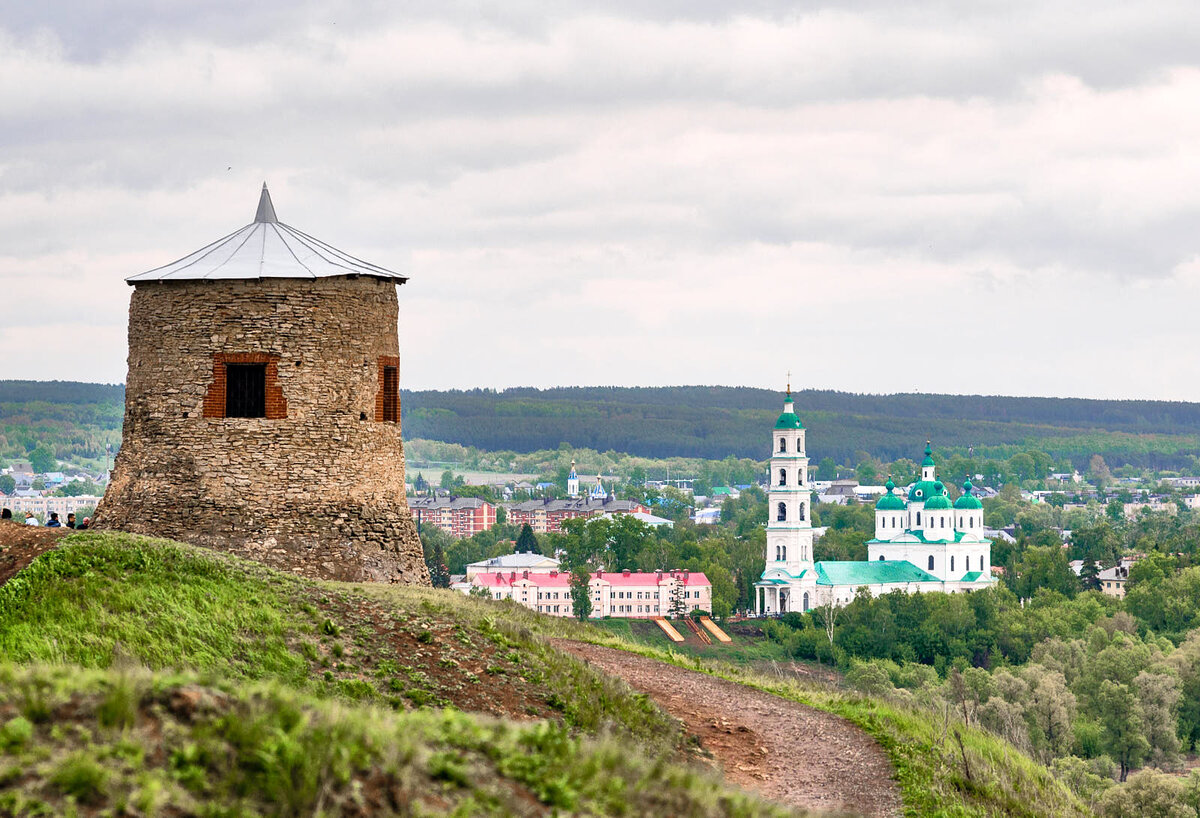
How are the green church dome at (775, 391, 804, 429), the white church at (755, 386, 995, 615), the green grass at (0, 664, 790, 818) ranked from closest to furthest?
1. the green grass at (0, 664, 790, 818)
2. the white church at (755, 386, 995, 615)
3. the green church dome at (775, 391, 804, 429)

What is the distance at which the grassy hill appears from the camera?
586 cm

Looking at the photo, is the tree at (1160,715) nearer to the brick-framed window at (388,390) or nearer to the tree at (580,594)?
the brick-framed window at (388,390)

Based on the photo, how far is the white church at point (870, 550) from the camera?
96.7 metres

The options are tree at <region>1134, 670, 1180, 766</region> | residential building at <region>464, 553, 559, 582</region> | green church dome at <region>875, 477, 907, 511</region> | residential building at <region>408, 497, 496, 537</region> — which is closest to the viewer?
tree at <region>1134, 670, 1180, 766</region>

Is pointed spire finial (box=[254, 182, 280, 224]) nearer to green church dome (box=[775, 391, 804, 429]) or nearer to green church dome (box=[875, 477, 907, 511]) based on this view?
green church dome (box=[775, 391, 804, 429])

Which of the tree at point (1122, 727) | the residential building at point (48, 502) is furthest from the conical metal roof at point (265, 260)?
the residential building at point (48, 502)

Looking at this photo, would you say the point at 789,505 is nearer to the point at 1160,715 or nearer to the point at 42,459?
the point at 1160,715

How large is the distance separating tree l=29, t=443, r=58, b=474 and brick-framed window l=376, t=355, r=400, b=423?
157 metres

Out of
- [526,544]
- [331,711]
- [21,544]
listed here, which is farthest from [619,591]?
[331,711]

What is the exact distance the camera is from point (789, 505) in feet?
330

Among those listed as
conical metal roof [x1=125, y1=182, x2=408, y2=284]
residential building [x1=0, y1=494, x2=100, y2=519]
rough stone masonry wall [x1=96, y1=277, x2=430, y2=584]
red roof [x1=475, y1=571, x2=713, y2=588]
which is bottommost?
red roof [x1=475, y1=571, x2=713, y2=588]

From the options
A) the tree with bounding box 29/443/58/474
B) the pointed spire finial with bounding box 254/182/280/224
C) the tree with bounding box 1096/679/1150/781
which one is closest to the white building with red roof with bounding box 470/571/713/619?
the tree with bounding box 1096/679/1150/781

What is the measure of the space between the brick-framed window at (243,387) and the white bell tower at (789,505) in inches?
3280

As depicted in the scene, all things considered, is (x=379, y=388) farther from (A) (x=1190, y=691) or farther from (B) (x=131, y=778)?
(A) (x=1190, y=691)
